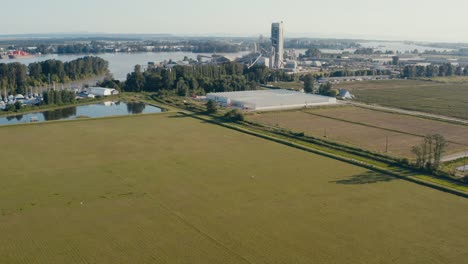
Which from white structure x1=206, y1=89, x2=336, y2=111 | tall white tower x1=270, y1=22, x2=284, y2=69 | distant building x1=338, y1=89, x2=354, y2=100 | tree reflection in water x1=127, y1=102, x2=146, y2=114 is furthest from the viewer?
tall white tower x1=270, y1=22, x2=284, y2=69

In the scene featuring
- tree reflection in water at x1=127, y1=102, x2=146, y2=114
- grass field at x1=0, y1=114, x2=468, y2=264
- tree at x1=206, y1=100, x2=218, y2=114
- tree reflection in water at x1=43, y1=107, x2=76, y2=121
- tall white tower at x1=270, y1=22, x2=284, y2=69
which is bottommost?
grass field at x1=0, y1=114, x2=468, y2=264

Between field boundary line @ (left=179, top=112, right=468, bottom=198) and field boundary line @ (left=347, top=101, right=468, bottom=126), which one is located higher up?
field boundary line @ (left=347, top=101, right=468, bottom=126)

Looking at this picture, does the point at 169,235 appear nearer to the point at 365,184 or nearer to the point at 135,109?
the point at 365,184

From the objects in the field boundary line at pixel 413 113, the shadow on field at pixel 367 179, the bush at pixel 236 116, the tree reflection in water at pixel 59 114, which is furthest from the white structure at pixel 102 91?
the shadow on field at pixel 367 179

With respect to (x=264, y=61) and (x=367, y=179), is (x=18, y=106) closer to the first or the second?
(x=367, y=179)

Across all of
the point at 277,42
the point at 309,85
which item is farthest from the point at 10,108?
the point at 277,42

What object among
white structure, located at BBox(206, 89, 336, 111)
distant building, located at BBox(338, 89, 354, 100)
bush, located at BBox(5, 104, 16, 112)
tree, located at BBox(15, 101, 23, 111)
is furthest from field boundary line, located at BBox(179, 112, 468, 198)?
distant building, located at BBox(338, 89, 354, 100)

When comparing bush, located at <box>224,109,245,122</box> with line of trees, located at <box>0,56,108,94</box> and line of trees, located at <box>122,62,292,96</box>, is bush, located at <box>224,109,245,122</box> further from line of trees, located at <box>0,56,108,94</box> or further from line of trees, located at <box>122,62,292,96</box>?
line of trees, located at <box>0,56,108,94</box>
